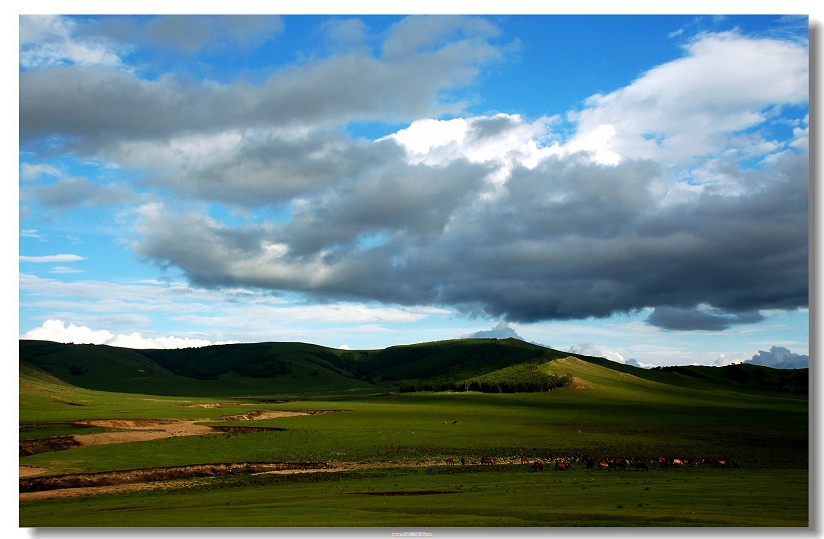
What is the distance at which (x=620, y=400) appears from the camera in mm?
104875

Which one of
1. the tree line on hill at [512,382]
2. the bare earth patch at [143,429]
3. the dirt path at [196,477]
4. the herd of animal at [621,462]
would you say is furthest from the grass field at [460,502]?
the tree line on hill at [512,382]

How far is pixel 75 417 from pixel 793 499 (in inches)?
2744

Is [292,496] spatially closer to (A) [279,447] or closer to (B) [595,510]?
(B) [595,510]

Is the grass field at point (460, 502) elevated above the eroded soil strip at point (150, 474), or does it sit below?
above

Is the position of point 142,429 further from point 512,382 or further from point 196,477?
point 512,382

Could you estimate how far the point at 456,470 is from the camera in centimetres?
3950

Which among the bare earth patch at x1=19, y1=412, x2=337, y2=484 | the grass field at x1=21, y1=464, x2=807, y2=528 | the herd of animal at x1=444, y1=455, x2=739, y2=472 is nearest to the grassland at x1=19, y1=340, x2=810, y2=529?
the grass field at x1=21, y1=464, x2=807, y2=528

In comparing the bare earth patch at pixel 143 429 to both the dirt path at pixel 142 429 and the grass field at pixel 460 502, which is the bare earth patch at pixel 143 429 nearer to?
the dirt path at pixel 142 429

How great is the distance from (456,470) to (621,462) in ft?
36.2

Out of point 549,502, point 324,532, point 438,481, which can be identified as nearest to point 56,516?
point 324,532

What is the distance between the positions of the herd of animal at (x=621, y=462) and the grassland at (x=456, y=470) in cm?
88

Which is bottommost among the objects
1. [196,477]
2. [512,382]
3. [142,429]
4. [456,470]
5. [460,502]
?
[512,382]

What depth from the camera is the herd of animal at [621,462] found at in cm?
4028

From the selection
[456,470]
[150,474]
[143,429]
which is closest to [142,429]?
[143,429]
